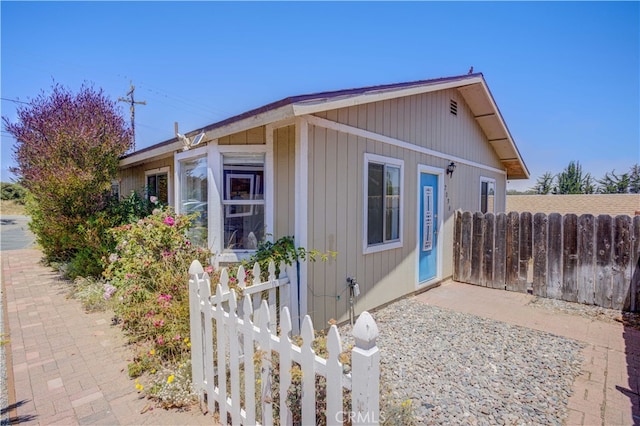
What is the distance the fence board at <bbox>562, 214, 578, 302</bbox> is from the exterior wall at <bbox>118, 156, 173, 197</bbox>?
8.44 meters

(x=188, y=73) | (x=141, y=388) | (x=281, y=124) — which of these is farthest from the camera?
(x=188, y=73)

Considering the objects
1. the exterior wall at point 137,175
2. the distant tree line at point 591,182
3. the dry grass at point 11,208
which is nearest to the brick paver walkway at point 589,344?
the exterior wall at point 137,175

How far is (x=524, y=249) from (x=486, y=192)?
3346mm

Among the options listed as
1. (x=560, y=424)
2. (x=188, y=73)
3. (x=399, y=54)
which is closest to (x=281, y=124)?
(x=560, y=424)

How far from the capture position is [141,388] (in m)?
2.84

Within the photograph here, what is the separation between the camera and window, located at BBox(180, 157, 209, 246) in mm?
5031

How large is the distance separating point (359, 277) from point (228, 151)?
2.79m

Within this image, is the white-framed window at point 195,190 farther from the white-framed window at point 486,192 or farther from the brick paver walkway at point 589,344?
the white-framed window at point 486,192

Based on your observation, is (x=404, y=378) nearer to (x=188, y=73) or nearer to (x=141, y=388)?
(x=141, y=388)

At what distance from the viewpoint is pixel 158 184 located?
802cm

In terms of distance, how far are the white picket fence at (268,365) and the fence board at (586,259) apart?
6095 millimetres

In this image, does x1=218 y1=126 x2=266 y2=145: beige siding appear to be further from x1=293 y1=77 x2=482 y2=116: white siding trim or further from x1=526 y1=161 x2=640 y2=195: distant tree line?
x1=526 y1=161 x2=640 y2=195: distant tree line

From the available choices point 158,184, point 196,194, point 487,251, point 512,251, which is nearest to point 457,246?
point 487,251

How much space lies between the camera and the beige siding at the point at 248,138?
452 cm
